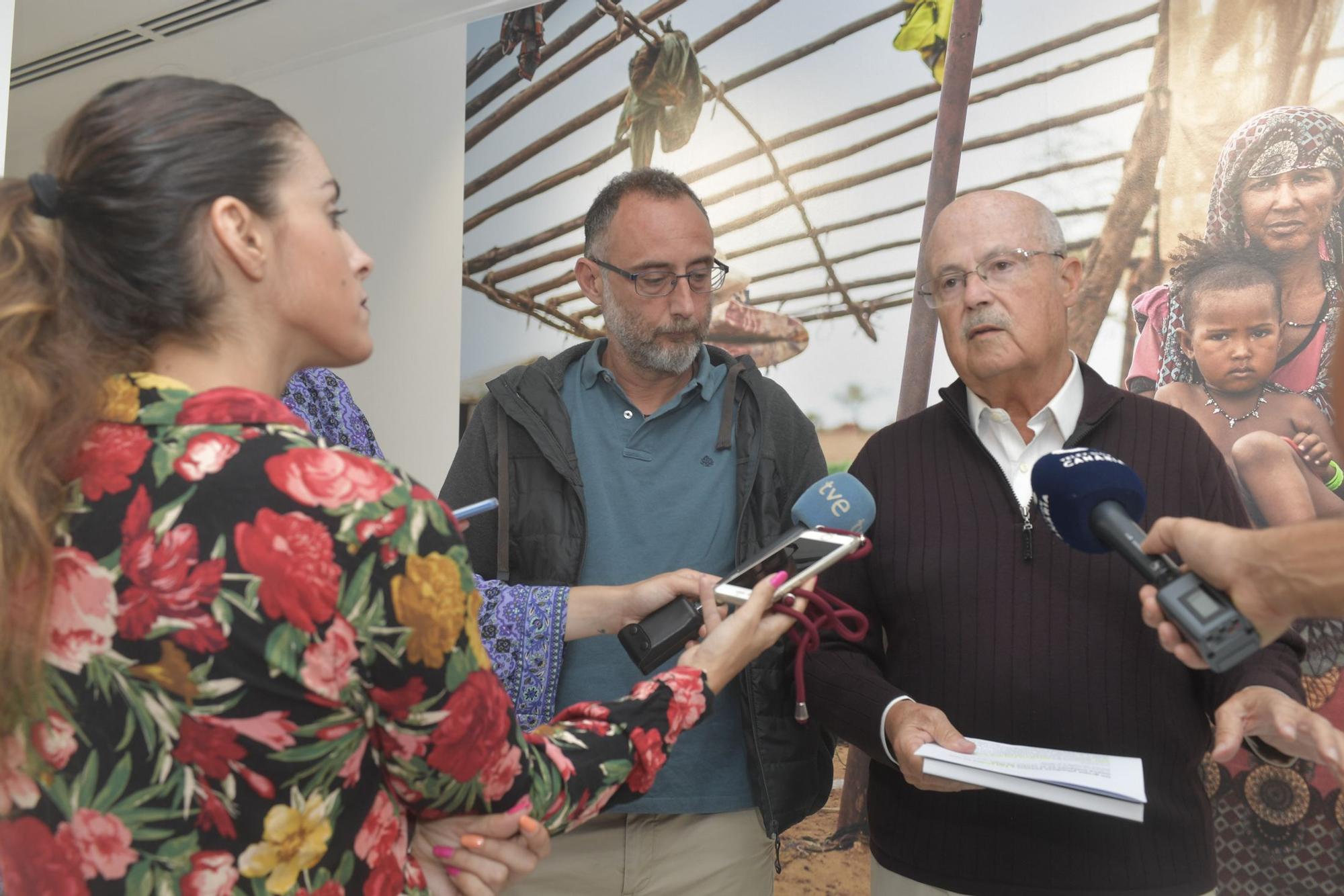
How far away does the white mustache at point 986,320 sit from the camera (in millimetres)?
1807

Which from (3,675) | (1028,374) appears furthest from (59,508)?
(1028,374)

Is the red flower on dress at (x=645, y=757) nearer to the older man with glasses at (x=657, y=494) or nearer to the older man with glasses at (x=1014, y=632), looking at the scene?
the older man with glasses at (x=1014, y=632)

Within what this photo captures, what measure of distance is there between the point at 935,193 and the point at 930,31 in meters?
0.46

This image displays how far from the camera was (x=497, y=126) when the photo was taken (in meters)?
3.84

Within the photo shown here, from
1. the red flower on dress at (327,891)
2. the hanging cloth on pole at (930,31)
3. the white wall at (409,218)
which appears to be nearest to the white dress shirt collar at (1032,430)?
the red flower on dress at (327,891)

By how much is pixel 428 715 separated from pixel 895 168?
2.52 metres

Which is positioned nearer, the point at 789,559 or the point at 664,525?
the point at 789,559

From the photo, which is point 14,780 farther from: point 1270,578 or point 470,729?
point 1270,578

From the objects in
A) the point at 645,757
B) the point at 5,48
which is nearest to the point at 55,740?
the point at 645,757

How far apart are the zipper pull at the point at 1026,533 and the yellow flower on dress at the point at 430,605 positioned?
3.48 ft

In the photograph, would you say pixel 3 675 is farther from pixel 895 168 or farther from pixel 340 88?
pixel 340 88

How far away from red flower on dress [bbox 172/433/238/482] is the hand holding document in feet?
3.10

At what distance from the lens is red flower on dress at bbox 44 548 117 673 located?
83 centimetres

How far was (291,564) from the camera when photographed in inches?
32.8
